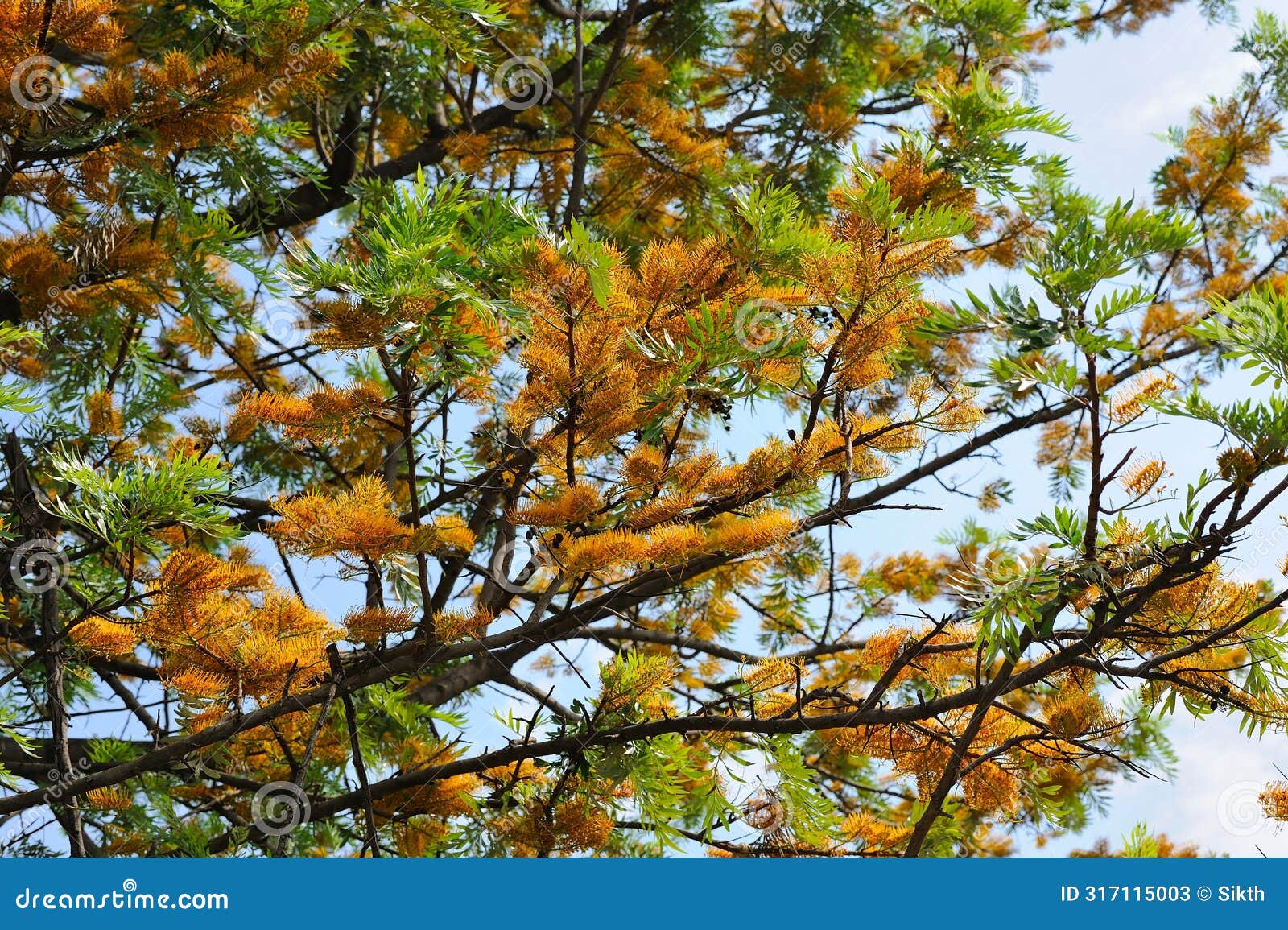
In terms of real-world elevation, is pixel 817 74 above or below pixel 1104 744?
above

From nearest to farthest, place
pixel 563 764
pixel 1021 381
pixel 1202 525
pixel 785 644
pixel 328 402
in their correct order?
1. pixel 1202 525
2. pixel 1021 381
3. pixel 328 402
4. pixel 563 764
5. pixel 785 644

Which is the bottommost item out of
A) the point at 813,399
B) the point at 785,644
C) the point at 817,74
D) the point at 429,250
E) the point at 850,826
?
Result: the point at 850,826

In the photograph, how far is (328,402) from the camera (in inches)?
67.5

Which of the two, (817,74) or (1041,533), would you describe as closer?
(1041,533)

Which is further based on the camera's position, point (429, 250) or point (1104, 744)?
point (1104, 744)

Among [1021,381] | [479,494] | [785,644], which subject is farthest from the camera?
[785,644]

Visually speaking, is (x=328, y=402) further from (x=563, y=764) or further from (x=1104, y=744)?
(x=1104, y=744)

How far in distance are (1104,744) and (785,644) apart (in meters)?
1.00

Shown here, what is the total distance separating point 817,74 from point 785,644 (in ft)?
6.27

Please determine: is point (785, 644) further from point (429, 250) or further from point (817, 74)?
point (429, 250)

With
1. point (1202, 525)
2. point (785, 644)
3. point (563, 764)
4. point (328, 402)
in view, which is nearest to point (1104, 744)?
point (785, 644)

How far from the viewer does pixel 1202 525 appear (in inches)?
57.8

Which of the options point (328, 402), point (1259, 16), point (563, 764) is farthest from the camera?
point (1259, 16)

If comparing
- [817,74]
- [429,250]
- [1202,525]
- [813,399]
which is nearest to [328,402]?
[429,250]
